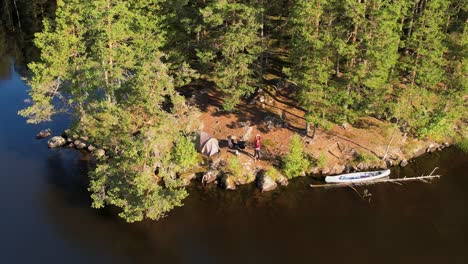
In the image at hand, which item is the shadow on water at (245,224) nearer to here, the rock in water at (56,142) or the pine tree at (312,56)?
the rock in water at (56,142)

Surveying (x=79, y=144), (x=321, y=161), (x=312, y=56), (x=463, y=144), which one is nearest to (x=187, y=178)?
(x=321, y=161)

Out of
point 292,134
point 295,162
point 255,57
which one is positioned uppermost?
point 255,57

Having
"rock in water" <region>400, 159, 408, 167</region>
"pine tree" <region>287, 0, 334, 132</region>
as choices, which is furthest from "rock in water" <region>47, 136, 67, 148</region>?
"rock in water" <region>400, 159, 408, 167</region>

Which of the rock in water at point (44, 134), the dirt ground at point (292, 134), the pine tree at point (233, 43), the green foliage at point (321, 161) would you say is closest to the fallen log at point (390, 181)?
the dirt ground at point (292, 134)

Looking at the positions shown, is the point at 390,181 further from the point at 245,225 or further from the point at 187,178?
the point at 187,178

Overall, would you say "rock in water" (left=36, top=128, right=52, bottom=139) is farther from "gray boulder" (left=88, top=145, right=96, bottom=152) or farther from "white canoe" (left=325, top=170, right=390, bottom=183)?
"white canoe" (left=325, top=170, right=390, bottom=183)

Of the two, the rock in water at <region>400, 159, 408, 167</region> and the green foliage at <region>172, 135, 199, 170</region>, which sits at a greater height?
the green foliage at <region>172, 135, 199, 170</region>
